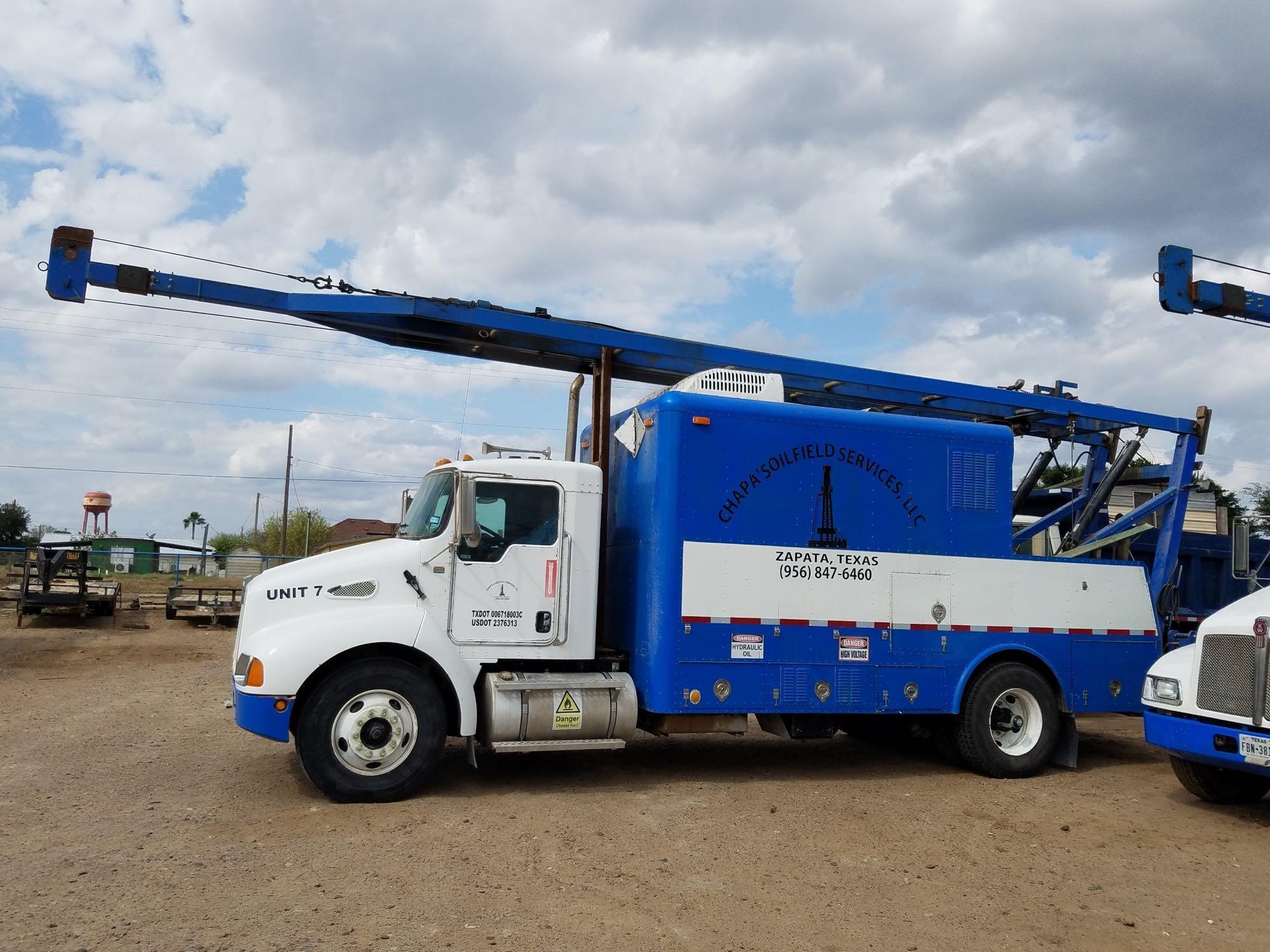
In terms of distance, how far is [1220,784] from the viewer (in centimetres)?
766

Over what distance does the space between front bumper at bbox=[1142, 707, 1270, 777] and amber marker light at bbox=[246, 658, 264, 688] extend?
661cm

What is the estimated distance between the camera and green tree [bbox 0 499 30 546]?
5973 cm

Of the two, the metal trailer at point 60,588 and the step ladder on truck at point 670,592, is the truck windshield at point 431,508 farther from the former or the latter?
the metal trailer at point 60,588

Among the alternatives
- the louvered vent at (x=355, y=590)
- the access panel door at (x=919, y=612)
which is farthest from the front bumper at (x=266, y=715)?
the access panel door at (x=919, y=612)

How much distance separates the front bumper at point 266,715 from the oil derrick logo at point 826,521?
4.37 meters

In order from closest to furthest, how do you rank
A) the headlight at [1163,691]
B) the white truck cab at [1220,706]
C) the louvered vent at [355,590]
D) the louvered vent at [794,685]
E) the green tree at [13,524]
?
the white truck cab at [1220,706] → the headlight at [1163,691] → the louvered vent at [355,590] → the louvered vent at [794,685] → the green tree at [13,524]

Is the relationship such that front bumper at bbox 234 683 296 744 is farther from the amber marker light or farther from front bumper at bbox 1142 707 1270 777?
front bumper at bbox 1142 707 1270 777

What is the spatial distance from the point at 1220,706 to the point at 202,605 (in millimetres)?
22721

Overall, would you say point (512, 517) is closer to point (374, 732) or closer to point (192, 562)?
point (374, 732)

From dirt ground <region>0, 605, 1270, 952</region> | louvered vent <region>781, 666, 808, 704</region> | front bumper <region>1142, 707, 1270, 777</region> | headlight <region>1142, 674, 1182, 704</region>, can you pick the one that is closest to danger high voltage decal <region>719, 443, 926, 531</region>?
louvered vent <region>781, 666, 808, 704</region>

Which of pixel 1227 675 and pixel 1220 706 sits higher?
pixel 1227 675

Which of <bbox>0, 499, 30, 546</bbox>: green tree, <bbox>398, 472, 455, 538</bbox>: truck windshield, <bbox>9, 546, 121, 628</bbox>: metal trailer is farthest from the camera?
<bbox>0, 499, 30, 546</bbox>: green tree

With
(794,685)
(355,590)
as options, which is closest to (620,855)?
(794,685)

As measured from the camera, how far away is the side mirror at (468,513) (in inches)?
300
